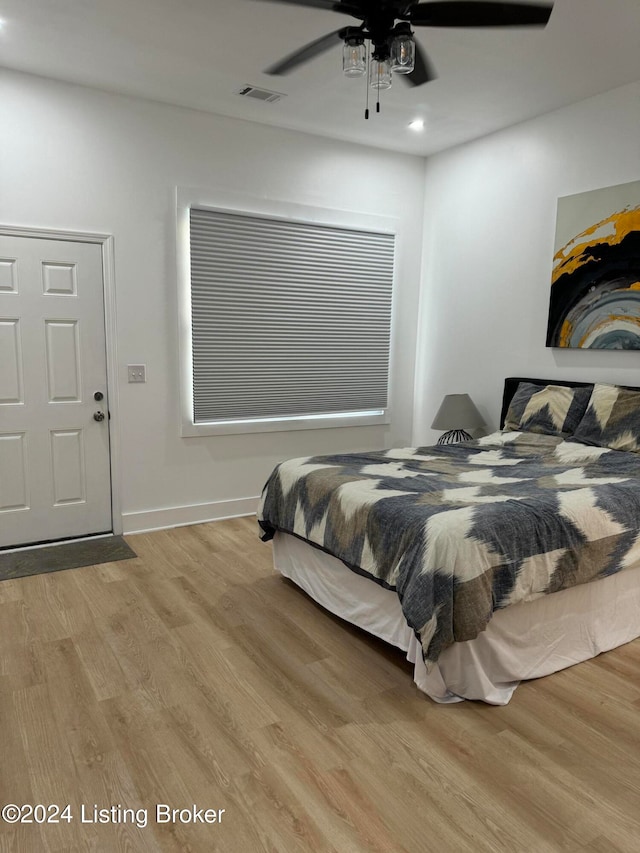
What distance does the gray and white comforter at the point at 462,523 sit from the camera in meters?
2.16

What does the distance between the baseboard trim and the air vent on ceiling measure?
2.80 meters

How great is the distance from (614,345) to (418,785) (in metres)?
2.89

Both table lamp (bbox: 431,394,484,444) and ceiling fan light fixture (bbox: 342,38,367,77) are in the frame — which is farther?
table lamp (bbox: 431,394,484,444)

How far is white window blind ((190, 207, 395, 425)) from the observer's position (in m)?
4.32

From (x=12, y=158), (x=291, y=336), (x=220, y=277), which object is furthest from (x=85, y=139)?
(x=291, y=336)

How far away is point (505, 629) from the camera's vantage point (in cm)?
234

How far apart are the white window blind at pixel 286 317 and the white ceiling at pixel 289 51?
0.85 m

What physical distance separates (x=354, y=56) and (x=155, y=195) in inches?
83.6

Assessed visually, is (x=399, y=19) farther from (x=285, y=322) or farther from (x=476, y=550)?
(x=285, y=322)

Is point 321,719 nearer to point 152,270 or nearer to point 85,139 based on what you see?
point 152,270

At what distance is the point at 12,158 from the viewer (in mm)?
3584

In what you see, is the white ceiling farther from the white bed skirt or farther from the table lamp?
the white bed skirt

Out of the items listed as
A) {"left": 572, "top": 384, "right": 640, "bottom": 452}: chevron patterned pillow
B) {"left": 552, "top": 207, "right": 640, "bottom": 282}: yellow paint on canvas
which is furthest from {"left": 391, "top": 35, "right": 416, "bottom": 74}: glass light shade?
{"left": 572, "top": 384, "right": 640, "bottom": 452}: chevron patterned pillow

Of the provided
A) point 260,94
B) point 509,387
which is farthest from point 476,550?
point 260,94
